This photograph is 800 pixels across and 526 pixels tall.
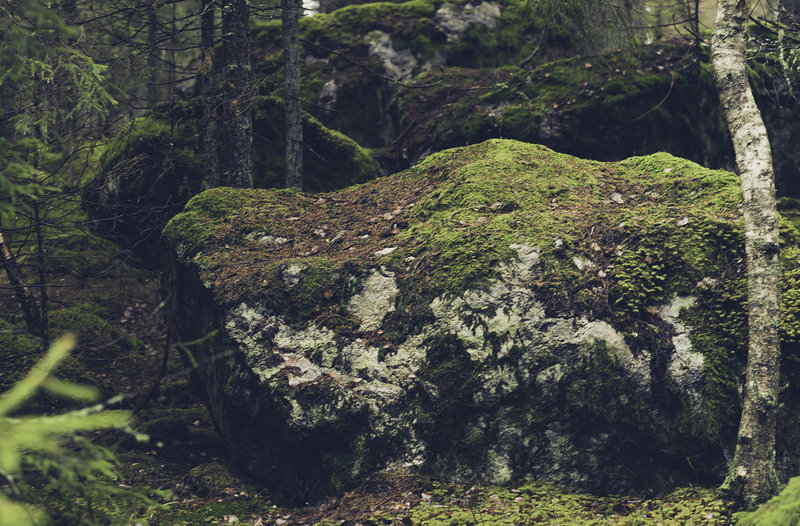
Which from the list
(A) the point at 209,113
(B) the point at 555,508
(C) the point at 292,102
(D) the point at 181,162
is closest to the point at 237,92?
(A) the point at 209,113

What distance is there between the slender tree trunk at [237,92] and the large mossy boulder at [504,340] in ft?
9.04

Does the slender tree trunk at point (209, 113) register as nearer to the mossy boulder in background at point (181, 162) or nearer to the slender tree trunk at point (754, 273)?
the mossy boulder in background at point (181, 162)

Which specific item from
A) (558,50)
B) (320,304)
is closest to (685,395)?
(320,304)

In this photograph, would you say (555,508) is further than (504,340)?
No

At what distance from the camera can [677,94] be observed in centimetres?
1013

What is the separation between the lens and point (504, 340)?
5594 mm

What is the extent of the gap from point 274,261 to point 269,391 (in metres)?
1.68

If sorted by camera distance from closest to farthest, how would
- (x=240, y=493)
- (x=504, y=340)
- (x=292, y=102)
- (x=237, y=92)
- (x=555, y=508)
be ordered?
1. (x=555, y=508)
2. (x=504, y=340)
3. (x=240, y=493)
4. (x=237, y=92)
5. (x=292, y=102)

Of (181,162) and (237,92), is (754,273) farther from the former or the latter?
(181,162)

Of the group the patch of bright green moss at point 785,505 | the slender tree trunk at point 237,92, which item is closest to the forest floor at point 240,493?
the patch of bright green moss at point 785,505

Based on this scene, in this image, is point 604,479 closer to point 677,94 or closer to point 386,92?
point 677,94

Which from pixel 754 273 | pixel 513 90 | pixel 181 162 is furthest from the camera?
pixel 513 90

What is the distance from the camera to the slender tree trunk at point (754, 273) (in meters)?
4.56

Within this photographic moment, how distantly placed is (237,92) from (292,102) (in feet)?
2.99
